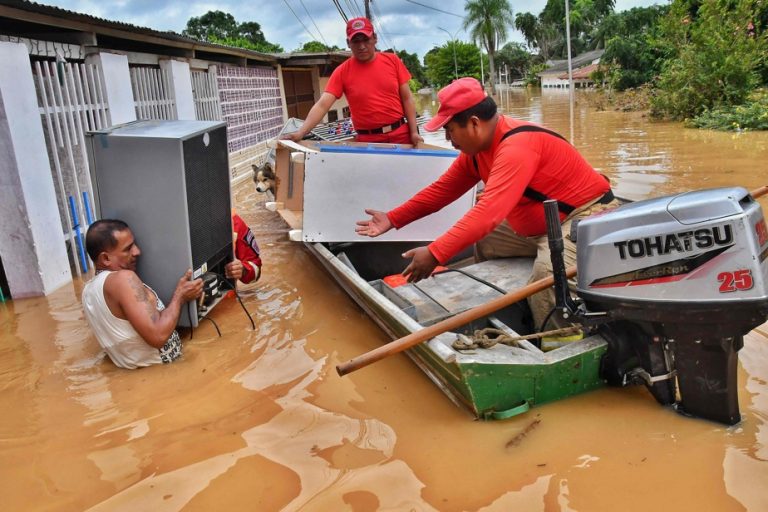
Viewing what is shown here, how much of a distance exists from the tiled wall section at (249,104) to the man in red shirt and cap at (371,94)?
5503 mm

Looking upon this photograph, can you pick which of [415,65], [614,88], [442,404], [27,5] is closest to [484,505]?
[442,404]

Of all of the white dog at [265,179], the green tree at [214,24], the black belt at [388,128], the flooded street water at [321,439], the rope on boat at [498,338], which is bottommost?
the flooded street water at [321,439]

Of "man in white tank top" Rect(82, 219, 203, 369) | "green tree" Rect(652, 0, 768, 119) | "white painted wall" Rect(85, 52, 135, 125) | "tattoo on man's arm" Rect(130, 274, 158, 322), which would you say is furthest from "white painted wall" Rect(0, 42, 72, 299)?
"green tree" Rect(652, 0, 768, 119)

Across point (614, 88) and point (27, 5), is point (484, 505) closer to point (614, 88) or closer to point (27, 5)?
point (27, 5)

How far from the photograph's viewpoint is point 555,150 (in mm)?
3188

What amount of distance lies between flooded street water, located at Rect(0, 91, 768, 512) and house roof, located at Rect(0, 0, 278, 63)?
2.82 meters

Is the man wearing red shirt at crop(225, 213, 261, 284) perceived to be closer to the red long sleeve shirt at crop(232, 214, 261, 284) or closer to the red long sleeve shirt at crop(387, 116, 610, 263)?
the red long sleeve shirt at crop(232, 214, 261, 284)

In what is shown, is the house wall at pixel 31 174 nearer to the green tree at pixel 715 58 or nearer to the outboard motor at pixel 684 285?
the outboard motor at pixel 684 285

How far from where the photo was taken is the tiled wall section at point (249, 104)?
12.3 m

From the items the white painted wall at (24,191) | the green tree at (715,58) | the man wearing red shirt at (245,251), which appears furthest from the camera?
the green tree at (715,58)

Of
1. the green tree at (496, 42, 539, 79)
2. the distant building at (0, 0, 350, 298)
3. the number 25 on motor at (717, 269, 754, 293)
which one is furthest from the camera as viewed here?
the green tree at (496, 42, 539, 79)

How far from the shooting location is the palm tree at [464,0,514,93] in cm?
5253

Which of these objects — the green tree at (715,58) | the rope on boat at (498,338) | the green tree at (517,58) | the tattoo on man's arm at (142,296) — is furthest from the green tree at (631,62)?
the green tree at (517,58)

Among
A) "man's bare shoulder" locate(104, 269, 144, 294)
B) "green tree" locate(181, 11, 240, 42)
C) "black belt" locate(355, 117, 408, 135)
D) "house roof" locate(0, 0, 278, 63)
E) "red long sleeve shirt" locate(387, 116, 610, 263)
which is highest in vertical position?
"green tree" locate(181, 11, 240, 42)
